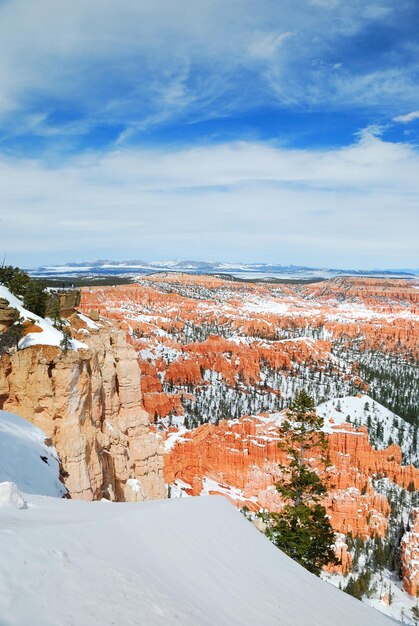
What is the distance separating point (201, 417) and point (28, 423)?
193 feet

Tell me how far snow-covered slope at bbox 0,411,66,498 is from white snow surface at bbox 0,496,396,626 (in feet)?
8.28

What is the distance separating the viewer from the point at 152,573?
5414 mm

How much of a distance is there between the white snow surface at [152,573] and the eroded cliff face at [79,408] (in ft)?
20.6

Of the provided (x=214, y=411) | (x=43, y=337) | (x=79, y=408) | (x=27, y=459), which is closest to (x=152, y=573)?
(x=27, y=459)

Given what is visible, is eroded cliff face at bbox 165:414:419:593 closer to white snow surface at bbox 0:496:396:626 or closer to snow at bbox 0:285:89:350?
snow at bbox 0:285:89:350

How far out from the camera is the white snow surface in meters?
4.00

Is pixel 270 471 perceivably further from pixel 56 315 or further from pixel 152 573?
pixel 152 573

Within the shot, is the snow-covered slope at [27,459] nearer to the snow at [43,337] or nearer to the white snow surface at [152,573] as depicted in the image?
the white snow surface at [152,573]

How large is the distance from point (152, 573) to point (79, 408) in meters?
10.2

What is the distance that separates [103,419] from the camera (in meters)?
19.3

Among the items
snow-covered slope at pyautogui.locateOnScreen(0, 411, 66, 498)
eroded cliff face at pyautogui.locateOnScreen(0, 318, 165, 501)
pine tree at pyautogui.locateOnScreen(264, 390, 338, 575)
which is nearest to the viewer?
snow-covered slope at pyautogui.locateOnScreen(0, 411, 66, 498)

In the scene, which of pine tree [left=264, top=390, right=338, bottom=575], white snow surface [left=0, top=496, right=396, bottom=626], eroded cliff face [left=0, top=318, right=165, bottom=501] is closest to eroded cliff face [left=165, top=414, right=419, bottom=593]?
eroded cliff face [left=0, top=318, right=165, bottom=501]

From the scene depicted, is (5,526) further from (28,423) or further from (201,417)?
(201,417)

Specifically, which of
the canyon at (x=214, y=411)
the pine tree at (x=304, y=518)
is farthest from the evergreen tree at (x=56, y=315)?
the pine tree at (x=304, y=518)
